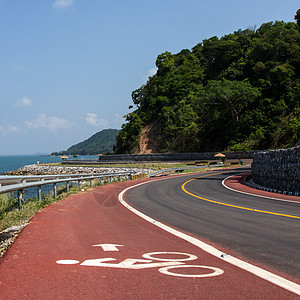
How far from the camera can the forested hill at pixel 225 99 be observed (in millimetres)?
71938

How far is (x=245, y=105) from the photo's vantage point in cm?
7638

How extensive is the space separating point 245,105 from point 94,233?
239ft

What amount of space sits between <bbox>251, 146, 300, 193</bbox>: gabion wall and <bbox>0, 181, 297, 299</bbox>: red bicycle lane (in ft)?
42.4

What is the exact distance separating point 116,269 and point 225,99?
72.7m

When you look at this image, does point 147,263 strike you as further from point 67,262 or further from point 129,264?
point 67,262

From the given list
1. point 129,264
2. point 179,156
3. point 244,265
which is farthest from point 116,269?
point 179,156

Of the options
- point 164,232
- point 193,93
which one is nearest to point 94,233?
point 164,232

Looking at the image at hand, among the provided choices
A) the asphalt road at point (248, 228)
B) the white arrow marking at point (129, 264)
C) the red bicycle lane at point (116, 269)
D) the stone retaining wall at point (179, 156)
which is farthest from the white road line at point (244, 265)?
the stone retaining wall at point (179, 156)

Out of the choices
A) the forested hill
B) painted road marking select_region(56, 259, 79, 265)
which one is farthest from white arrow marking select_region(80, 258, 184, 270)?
the forested hill

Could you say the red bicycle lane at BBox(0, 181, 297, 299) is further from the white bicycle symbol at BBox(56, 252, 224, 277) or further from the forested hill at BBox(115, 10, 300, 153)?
the forested hill at BBox(115, 10, 300, 153)

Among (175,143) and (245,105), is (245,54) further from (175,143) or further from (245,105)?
(175,143)

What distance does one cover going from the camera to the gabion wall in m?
19.0

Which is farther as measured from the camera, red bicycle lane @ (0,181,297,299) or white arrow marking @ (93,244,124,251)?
white arrow marking @ (93,244,124,251)

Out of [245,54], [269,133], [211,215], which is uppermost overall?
[245,54]
